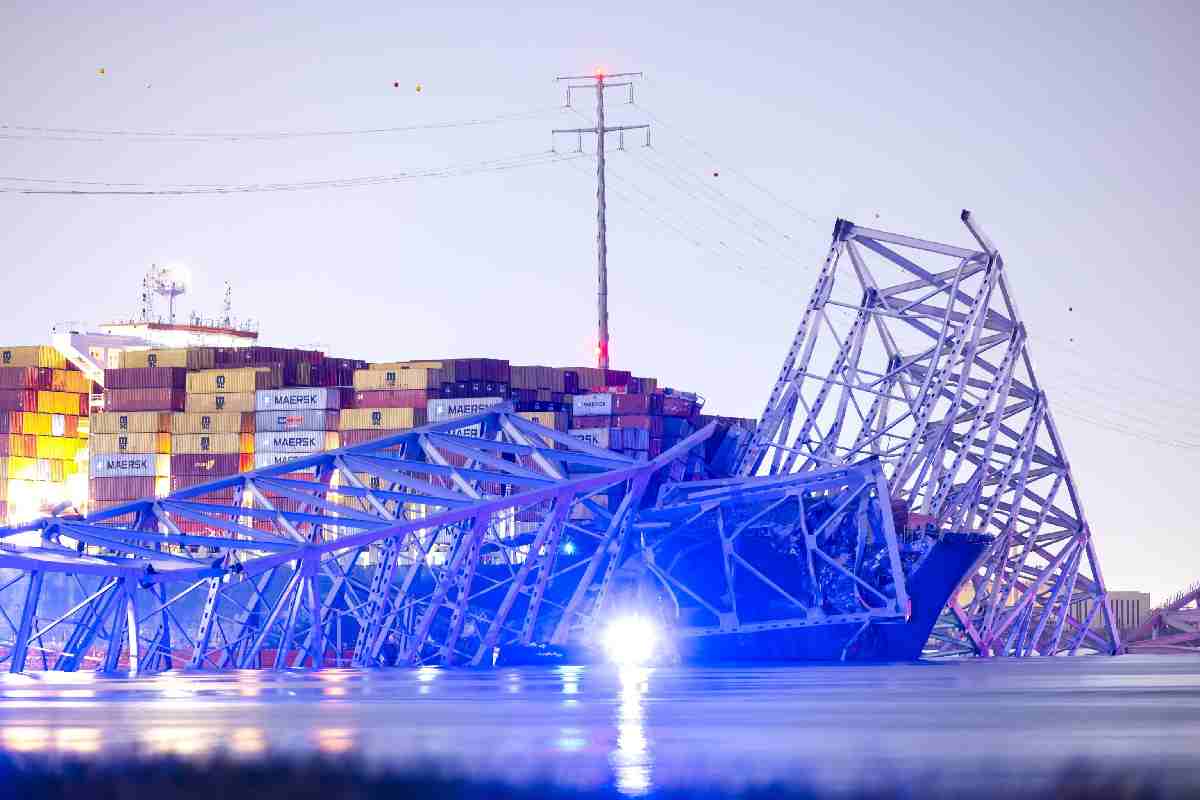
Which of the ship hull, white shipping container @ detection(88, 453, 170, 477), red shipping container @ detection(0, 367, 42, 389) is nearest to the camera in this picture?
the ship hull

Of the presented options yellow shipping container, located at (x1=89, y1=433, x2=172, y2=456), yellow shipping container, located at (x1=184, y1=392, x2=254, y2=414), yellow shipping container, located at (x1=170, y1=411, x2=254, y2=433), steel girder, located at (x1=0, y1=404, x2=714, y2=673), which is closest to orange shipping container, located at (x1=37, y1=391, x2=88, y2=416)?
yellow shipping container, located at (x1=89, y1=433, x2=172, y2=456)

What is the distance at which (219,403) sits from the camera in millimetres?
156750

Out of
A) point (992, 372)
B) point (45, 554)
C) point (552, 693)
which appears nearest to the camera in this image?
point (552, 693)

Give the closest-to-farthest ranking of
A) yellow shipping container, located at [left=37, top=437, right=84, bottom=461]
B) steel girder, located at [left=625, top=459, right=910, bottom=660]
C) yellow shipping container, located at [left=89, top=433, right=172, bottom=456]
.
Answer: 1. steel girder, located at [left=625, top=459, right=910, bottom=660]
2. yellow shipping container, located at [left=89, top=433, right=172, bottom=456]
3. yellow shipping container, located at [left=37, top=437, right=84, bottom=461]

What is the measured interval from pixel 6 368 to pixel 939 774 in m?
166

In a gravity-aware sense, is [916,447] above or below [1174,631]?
above

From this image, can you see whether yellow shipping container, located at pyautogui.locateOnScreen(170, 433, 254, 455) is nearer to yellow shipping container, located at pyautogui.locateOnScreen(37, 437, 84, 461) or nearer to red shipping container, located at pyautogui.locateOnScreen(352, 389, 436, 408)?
red shipping container, located at pyautogui.locateOnScreen(352, 389, 436, 408)

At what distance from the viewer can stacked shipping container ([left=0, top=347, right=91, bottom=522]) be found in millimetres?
173750

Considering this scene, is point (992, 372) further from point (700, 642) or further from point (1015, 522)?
point (700, 642)

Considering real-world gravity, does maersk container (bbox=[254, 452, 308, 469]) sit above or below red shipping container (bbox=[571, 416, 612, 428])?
below

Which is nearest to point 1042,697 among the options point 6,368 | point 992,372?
point 992,372

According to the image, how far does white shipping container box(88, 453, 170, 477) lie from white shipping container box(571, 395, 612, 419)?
34492 mm

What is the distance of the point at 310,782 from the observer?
683 inches

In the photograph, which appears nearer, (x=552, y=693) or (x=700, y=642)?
(x=552, y=693)
